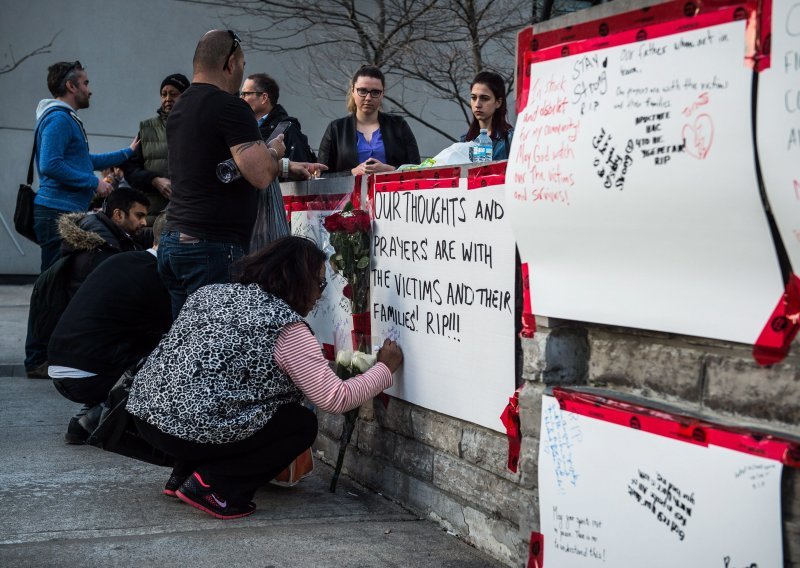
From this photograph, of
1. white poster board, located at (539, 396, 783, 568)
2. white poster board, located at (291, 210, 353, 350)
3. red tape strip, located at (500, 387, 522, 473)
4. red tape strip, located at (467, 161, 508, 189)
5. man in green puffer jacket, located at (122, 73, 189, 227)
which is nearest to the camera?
white poster board, located at (539, 396, 783, 568)

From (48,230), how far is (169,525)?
416cm

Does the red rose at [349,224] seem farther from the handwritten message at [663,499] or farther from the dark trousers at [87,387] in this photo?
the handwritten message at [663,499]

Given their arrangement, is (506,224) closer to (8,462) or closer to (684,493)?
(684,493)

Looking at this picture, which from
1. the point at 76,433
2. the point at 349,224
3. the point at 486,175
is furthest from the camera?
the point at 76,433

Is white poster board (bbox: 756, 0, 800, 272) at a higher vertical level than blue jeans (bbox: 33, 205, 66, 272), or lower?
higher

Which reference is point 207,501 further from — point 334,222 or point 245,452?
point 334,222

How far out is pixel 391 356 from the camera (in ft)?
15.0

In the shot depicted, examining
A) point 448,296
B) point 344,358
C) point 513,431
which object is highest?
point 448,296

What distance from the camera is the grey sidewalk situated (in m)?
3.87

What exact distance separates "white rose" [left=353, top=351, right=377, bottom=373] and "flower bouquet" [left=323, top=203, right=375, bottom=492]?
3.6 inches

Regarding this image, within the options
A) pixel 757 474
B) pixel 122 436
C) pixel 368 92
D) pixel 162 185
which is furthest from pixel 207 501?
pixel 162 185

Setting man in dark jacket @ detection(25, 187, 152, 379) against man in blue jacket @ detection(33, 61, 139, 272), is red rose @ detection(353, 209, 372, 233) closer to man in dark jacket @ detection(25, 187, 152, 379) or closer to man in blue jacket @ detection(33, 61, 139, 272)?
man in dark jacket @ detection(25, 187, 152, 379)

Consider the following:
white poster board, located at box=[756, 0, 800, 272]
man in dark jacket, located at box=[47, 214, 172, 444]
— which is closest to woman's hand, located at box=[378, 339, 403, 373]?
man in dark jacket, located at box=[47, 214, 172, 444]

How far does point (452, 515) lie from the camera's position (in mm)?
4223
